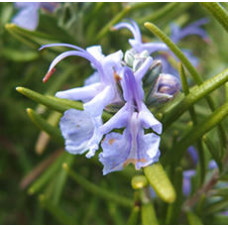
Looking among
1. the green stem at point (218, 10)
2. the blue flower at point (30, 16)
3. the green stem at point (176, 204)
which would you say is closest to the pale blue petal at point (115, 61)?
the green stem at point (218, 10)

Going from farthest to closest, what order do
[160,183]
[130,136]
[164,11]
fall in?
[164,11]
[130,136]
[160,183]

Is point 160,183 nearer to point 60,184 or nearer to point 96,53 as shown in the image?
point 96,53

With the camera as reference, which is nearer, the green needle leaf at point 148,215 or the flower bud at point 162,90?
the flower bud at point 162,90

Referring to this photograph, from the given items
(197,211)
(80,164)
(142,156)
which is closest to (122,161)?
(142,156)

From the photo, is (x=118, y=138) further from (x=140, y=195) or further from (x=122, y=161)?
(x=140, y=195)

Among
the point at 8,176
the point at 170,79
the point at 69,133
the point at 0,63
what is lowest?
the point at 8,176

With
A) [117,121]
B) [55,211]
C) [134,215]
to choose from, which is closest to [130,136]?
[117,121]

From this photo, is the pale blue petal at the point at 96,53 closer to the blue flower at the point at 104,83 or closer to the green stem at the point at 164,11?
the blue flower at the point at 104,83

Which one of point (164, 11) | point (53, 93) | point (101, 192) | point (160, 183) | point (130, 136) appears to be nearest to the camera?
point (160, 183)
